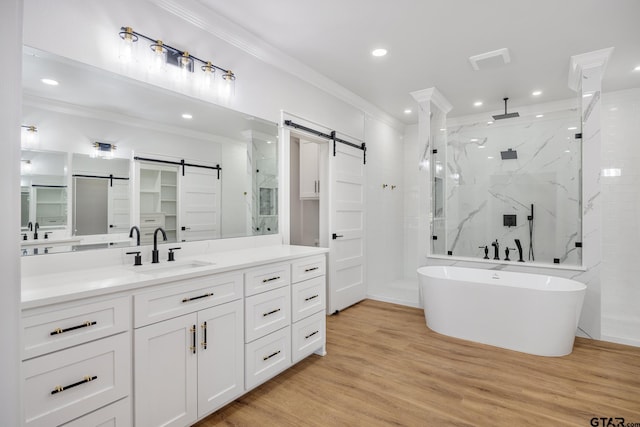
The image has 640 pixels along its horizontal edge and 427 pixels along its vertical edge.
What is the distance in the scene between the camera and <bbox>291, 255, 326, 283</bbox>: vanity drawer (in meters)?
2.55

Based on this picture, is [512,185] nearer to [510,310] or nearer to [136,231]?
[510,310]

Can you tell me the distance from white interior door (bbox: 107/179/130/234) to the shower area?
11.2 feet

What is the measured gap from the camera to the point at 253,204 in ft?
9.74

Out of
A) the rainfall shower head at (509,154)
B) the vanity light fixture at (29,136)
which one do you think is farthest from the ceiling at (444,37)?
the vanity light fixture at (29,136)

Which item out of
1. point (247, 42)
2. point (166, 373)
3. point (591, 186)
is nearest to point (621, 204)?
point (591, 186)

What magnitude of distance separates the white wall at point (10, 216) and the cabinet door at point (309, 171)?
3.96m

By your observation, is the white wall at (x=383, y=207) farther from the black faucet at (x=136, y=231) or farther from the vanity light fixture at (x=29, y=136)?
the vanity light fixture at (x=29, y=136)

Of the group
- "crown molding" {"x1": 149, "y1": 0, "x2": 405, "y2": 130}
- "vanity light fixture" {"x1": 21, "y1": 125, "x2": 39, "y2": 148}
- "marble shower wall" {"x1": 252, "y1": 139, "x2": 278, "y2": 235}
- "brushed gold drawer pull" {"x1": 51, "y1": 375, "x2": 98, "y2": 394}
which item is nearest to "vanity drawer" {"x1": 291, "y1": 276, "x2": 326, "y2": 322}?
"marble shower wall" {"x1": 252, "y1": 139, "x2": 278, "y2": 235}

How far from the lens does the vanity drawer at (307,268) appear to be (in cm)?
255

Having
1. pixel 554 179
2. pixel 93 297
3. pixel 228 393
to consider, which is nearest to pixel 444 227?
pixel 554 179

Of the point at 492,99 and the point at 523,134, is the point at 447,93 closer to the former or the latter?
the point at 492,99

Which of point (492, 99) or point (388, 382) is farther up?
point (492, 99)

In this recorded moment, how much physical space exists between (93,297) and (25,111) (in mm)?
1059

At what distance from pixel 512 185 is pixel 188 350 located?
15.0ft
